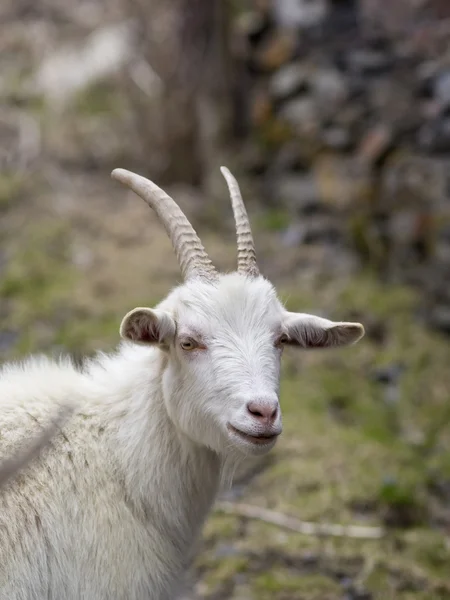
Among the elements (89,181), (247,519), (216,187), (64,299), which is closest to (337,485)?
(247,519)

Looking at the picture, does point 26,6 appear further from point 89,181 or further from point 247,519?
point 247,519

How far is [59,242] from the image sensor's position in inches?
383

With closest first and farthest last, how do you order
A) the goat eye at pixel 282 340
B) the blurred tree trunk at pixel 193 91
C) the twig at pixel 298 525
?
the goat eye at pixel 282 340 → the twig at pixel 298 525 → the blurred tree trunk at pixel 193 91

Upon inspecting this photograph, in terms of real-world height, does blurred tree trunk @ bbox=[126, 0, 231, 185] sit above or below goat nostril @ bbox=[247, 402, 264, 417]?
above

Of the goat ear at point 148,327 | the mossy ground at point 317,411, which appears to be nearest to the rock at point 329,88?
the mossy ground at point 317,411

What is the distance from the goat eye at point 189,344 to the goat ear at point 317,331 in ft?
1.54

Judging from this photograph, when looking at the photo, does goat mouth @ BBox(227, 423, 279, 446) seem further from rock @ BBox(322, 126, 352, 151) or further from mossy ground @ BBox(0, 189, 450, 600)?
rock @ BBox(322, 126, 352, 151)

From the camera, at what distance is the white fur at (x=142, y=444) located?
3480 millimetres

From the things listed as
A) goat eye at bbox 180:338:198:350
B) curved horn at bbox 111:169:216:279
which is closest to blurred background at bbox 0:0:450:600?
goat eye at bbox 180:338:198:350

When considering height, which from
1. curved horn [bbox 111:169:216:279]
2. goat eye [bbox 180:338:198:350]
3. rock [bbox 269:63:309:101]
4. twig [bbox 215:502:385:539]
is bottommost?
twig [bbox 215:502:385:539]

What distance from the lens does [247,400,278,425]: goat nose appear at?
3.33m

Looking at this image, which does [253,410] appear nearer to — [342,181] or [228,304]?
[228,304]

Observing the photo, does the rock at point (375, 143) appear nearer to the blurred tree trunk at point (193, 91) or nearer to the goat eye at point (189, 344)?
the blurred tree trunk at point (193, 91)

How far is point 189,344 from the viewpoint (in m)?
3.61
